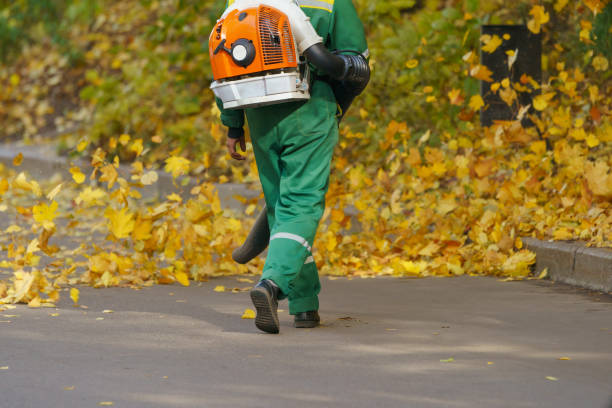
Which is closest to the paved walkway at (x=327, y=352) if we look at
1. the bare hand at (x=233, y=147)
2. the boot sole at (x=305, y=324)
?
the boot sole at (x=305, y=324)

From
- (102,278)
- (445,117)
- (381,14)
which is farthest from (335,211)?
(381,14)

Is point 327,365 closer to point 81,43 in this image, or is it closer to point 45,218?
point 45,218

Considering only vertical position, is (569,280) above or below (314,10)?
below

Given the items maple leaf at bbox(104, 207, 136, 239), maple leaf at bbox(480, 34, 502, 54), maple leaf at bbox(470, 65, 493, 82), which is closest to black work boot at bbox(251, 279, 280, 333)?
maple leaf at bbox(104, 207, 136, 239)

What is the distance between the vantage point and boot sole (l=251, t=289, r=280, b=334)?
464 cm

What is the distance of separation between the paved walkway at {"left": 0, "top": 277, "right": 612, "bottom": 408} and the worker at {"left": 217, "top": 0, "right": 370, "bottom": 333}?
0.75 ft

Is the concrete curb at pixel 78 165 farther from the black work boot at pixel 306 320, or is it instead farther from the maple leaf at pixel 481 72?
the black work boot at pixel 306 320

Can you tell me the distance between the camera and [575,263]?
639 centimetres

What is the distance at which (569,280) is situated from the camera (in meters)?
6.43

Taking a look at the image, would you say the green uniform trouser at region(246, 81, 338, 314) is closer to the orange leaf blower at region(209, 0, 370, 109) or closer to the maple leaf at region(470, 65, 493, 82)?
the orange leaf blower at region(209, 0, 370, 109)

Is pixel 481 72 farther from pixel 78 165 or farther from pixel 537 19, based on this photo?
pixel 78 165

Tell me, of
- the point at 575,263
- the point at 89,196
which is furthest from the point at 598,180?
the point at 89,196

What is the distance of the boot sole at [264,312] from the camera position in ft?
15.2

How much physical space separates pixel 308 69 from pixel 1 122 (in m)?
15.0
